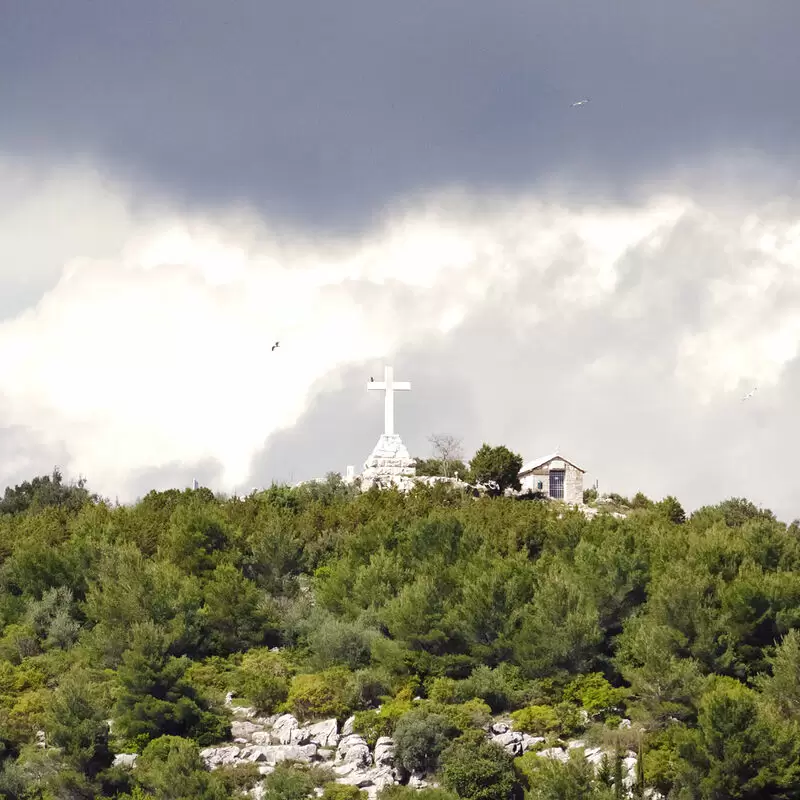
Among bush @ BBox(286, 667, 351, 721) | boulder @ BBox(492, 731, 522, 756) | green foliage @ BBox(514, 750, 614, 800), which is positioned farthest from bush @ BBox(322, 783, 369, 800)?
bush @ BBox(286, 667, 351, 721)

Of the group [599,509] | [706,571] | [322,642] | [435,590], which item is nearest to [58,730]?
[322,642]

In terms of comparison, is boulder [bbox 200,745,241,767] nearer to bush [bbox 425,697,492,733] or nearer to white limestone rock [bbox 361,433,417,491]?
bush [bbox 425,697,492,733]

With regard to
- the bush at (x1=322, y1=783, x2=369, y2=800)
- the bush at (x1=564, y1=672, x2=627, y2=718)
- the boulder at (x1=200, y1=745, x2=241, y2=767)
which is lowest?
the bush at (x1=322, y1=783, x2=369, y2=800)

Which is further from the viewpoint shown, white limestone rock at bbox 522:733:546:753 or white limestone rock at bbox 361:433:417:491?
white limestone rock at bbox 361:433:417:491

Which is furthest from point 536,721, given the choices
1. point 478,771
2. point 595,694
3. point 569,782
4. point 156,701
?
point 156,701

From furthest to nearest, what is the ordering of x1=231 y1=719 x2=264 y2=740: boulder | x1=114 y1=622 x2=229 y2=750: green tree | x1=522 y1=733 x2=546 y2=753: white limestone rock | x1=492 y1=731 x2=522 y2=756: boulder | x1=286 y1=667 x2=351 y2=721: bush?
x1=286 y1=667 x2=351 y2=721: bush, x1=231 y1=719 x2=264 y2=740: boulder, x1=114 y1=622 x2=229 y2=750: green tree, x1=522 y1=733 x2=546 y2=753: white limestone rock, x1=492 y1=731 x2=522 y2=756: boulder

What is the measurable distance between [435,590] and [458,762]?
12.9 m

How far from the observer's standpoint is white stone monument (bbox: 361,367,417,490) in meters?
85.1

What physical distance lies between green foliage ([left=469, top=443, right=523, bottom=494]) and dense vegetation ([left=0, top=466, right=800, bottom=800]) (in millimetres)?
12835

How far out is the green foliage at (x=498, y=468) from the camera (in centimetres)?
8344

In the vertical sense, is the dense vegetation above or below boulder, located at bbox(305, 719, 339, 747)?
above

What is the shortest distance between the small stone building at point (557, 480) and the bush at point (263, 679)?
106ft

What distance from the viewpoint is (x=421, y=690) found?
164ft

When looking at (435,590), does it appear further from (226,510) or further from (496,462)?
(496,462)
